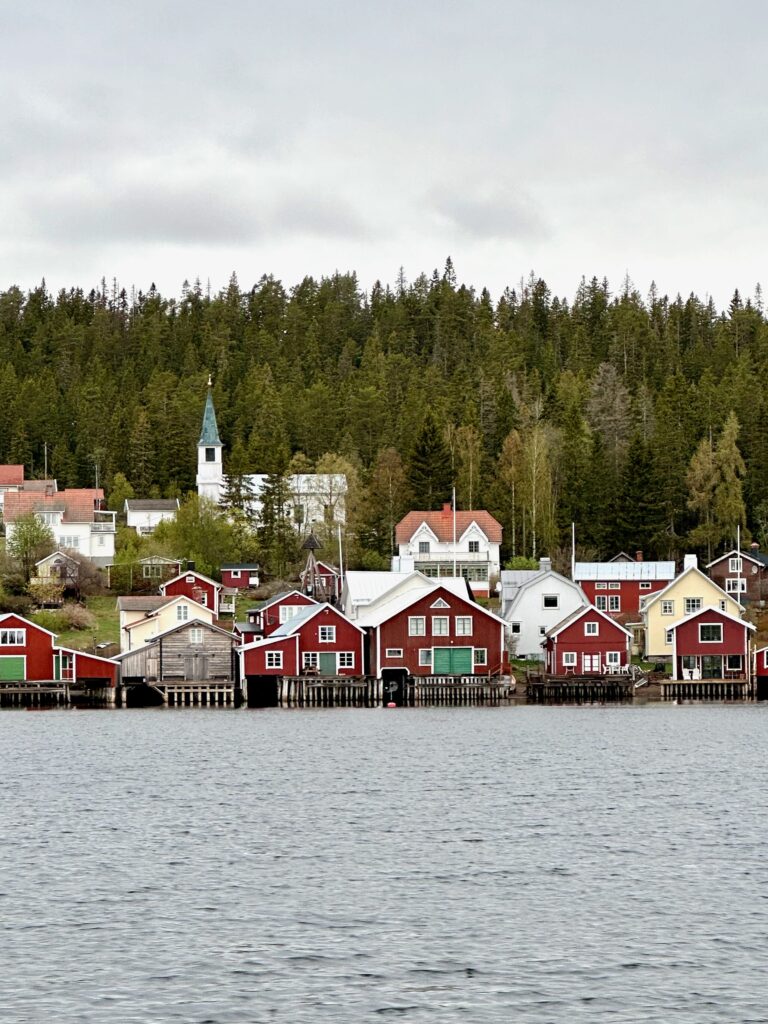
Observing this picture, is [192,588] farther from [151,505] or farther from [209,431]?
[209,431]

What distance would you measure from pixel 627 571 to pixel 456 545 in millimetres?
14276

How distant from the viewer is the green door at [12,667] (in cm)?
9094

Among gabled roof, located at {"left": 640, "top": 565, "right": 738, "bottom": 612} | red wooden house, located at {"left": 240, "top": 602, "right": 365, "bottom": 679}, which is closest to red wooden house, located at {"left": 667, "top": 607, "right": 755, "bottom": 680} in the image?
gabled roof, located at {"left": 640, "top": 565, "right": 738, "bottom": 612}

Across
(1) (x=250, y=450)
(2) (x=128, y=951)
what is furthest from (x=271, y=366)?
(2) (x=128, y=951)

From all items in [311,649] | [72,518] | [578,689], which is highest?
[72,518]

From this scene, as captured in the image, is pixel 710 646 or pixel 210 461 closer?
pixel 710 646

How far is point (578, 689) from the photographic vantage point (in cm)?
9319

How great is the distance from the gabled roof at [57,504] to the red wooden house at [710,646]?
56.3 metres

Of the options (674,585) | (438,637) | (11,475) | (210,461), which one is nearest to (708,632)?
(674,585)

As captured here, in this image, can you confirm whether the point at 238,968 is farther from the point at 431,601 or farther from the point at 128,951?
the point at 431,601

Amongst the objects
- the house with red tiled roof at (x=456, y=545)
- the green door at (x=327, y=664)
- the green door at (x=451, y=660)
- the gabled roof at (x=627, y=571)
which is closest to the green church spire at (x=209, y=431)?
the house with red tiled roof at (x=456, y=545)

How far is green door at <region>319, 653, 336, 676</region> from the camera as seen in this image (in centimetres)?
9275

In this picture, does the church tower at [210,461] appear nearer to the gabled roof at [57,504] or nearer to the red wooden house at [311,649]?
the gabled roof at [57,504]

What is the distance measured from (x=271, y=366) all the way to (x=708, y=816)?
151m
